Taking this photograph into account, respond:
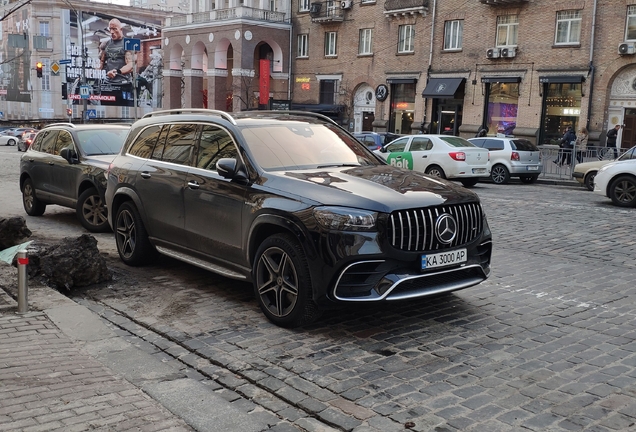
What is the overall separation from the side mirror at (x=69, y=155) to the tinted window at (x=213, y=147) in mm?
4843

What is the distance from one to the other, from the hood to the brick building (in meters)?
27.4

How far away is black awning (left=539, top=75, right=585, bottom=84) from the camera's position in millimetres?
30766

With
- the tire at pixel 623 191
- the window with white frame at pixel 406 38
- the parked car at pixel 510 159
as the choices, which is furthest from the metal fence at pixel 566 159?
the window with white frame at pixel 406 38

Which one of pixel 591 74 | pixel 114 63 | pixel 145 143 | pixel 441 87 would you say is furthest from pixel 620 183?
pixel 114 63

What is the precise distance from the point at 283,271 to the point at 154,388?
1.55 metres

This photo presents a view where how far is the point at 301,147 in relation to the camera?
21.5ft

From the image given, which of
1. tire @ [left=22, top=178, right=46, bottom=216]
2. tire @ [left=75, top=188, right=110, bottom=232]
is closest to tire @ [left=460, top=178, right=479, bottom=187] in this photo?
tire @ [left=75, top=188, right=110, bottom=232]

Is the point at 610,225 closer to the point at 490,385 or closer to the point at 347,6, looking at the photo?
the point at 490,385


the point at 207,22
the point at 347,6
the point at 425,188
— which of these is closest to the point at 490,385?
the point at 425,188

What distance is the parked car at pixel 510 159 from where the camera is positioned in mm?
21828

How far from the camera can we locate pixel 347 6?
42125 mm

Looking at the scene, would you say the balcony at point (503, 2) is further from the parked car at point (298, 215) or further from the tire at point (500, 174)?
the parked car at point (298, 215)

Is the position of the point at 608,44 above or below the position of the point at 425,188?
above

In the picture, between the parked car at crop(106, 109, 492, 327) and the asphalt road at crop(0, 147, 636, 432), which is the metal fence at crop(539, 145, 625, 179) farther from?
the parked car at crop(106, 109, 492, 327)
